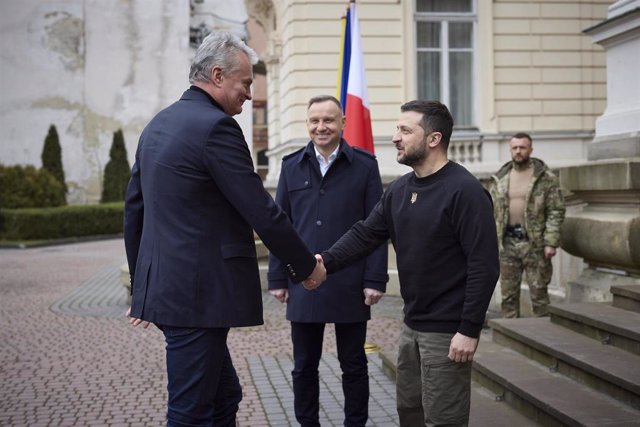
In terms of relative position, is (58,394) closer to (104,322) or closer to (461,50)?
(104,322)

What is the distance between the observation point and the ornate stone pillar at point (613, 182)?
6383mm

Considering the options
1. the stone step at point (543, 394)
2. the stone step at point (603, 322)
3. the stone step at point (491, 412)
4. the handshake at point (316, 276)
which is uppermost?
the handshake at point (316, 276)

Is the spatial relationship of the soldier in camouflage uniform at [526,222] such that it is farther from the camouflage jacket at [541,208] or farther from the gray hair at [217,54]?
the gray hair at [217,54]

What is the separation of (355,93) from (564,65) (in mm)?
8466

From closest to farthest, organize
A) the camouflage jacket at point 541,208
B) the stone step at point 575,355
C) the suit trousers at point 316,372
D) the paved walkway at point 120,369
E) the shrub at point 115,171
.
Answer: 1. the stone step at point 575,355
2. the suit trousers at point 316,372
3. the paved walkway at point 120,369
4. the camouflage jacket at point 541,208
5. the shrub at point 115,171

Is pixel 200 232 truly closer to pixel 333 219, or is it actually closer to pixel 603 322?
pixel 333 219

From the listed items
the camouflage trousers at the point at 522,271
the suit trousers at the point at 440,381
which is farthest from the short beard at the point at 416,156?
the camouflage trousers at the point at 522,271

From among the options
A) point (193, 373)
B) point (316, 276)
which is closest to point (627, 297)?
point (316, 276)

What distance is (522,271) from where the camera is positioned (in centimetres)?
794

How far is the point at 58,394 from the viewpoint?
645 cm

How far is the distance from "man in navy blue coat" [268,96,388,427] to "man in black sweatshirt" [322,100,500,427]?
3.37 feet

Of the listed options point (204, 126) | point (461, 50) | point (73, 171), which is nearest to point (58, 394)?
point (204, 126)

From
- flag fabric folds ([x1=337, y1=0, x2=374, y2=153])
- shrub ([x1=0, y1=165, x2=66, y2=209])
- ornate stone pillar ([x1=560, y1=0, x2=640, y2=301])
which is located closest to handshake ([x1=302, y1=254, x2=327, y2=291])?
ornate stone pillar ([x1=560, y1=0, x2=640, y2=301])

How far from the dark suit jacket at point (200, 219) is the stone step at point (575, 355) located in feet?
7.33
